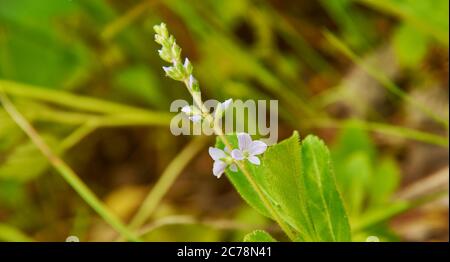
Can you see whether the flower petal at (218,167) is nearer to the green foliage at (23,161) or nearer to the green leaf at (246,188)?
the green leaf at (246,188)

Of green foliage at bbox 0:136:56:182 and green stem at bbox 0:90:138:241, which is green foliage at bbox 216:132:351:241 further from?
green foliage at bbox 0:136:56:182

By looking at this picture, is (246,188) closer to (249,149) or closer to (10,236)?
(249,149)

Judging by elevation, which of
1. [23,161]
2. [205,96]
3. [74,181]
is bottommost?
[74,181]

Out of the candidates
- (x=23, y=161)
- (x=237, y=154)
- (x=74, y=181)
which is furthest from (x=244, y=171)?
(x=23, y=161)

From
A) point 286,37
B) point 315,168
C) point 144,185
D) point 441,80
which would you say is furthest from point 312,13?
point 315,168

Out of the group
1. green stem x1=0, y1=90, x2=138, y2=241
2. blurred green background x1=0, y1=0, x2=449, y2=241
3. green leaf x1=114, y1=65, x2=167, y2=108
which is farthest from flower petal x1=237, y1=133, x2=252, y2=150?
green leaf x1=114, y1=65, x2=167, y2=108
